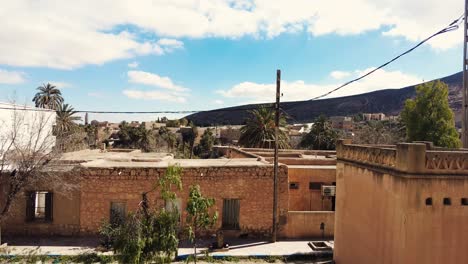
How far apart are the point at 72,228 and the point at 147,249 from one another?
7.41 m

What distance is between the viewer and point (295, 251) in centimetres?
1378

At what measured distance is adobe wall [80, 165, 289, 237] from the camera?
49.0ft

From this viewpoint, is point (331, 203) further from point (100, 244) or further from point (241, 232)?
point (100, 244)

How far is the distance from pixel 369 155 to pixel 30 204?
13.1 m

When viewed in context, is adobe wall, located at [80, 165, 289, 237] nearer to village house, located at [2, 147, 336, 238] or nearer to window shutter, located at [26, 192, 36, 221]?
village house, located at [2, 147, 336, 238]

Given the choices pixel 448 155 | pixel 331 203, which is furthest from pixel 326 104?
pixel 448 155

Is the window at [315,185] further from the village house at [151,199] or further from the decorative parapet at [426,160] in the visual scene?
the decorative parapet at [426,160]

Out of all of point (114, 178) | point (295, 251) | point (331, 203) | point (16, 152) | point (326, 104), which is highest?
point (326, 104)

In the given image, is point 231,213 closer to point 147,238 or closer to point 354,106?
point 147,238

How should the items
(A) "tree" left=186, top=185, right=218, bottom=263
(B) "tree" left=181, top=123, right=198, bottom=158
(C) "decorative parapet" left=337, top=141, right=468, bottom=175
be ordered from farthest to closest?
(B) "tree" left=181, top=123, right=198, bottom=158
(A) "tree" left=186, top=185, right=218, bottom=263
(C) "decorative parapet" left=337, top=141, right=468, bottom=175

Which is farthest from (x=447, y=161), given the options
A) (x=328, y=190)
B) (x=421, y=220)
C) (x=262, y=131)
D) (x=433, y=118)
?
(x=262, y=131)

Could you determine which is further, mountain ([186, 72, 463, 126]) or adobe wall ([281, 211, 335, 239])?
mountain ([186, 72, 463, 126])

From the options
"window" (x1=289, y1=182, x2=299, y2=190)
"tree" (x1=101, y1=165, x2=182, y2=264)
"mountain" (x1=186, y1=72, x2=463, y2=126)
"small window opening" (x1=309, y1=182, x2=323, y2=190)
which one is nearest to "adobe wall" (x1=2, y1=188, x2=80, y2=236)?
"tree" (x1=101, y1=165, x2=182, y2=264)

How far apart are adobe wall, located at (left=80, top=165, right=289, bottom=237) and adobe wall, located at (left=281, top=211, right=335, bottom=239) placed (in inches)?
18.6
